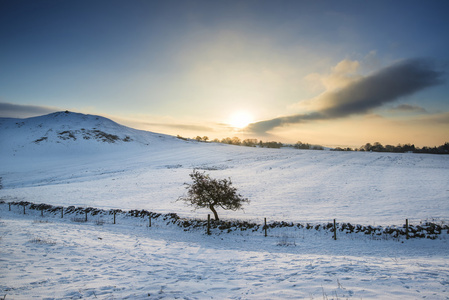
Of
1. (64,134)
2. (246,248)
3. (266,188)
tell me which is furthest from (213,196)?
(64,134)

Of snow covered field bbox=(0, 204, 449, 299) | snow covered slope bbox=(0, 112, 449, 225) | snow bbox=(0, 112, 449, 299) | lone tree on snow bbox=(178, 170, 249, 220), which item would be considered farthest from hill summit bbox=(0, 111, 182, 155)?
snow covered field bbox=(0, 204, 449, 299)

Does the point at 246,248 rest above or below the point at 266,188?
below

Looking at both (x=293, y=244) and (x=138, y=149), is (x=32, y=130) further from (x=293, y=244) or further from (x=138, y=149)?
(x=293, y=244)

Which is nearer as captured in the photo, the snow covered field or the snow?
the snow covered field

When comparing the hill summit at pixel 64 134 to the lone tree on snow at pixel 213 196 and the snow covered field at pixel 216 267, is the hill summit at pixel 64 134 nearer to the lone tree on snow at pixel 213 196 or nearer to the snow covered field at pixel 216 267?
the lone tree on snow at pixel 213 196

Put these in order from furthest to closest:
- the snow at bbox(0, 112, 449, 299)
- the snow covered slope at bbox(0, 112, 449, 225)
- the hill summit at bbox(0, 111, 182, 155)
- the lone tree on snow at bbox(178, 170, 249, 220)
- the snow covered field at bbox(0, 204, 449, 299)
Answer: the hill summit at bbox(0, 111, 182, 155), the snow covered slope at bbox(0, 112, 449, 225), the lone tree on snow at bbox(178, 170, 249, 220), the snow at bbox(0, 112, 449, 299), the snow covered field at bbox(0, 204, 449, 299)

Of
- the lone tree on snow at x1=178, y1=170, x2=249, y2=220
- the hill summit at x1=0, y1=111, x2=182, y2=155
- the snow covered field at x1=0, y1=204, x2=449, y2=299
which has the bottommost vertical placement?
the snow covered field at x1=0, y1=204, x2=449, y2=299

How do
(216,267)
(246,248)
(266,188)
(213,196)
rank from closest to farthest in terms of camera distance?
(216,267) → (246,248) → (213,196) → (266,188)

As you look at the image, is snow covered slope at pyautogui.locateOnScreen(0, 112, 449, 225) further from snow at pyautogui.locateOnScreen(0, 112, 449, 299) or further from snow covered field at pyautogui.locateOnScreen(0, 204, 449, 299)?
snow covered field at pyautogui.locateOnScreen(0, 204, 449, 299)

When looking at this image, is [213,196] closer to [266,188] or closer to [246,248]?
[246,248]

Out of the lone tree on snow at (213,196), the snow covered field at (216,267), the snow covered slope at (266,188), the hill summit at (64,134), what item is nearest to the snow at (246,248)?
the snow covered field at (216,267)

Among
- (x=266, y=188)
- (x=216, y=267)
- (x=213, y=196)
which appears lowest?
(x=216, y=267)

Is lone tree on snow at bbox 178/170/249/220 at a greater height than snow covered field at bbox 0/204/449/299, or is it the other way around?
lone tree on snow at bbox 178/170/249/220

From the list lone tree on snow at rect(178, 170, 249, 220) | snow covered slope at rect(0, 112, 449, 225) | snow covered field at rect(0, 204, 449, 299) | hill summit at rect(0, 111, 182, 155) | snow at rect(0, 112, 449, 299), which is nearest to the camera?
snow covered field at rect(0, 204, 449, 299)
